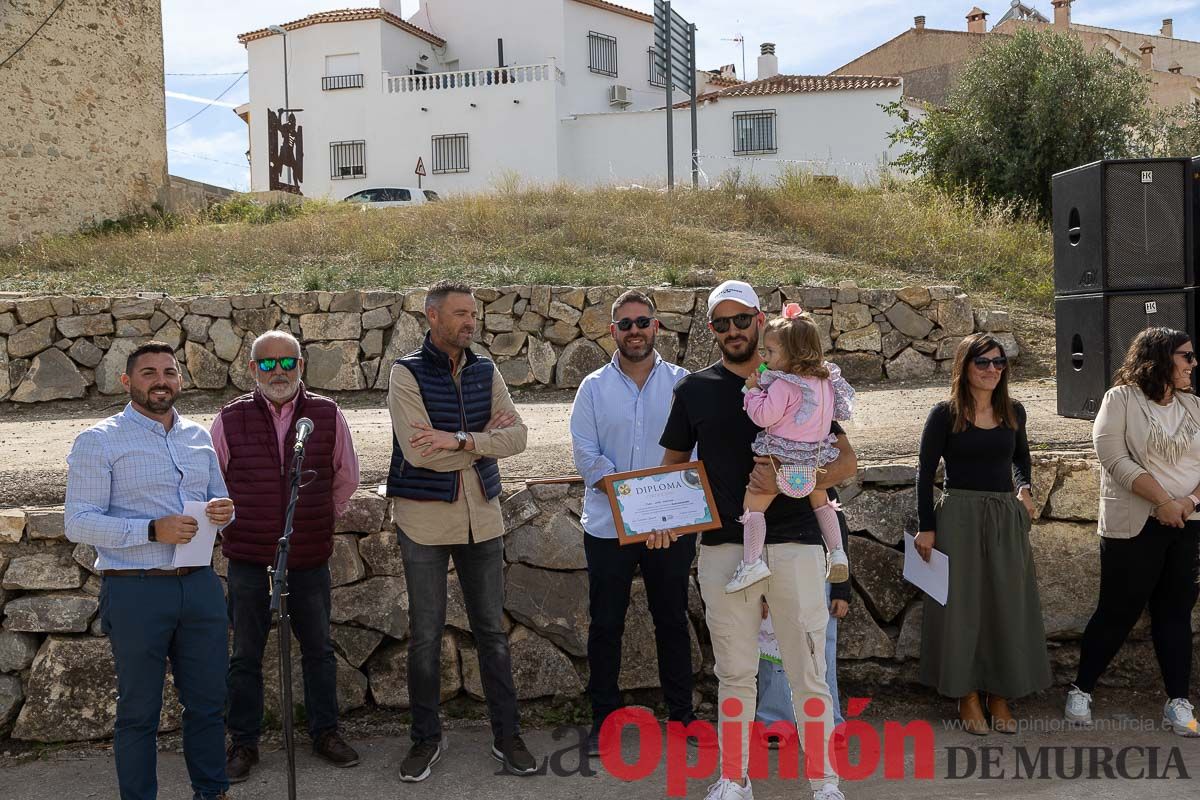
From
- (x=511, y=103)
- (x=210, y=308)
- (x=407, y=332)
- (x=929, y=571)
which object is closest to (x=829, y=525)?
(x=929, y=571)

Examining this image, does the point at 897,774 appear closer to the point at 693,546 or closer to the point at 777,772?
the point at 777,772

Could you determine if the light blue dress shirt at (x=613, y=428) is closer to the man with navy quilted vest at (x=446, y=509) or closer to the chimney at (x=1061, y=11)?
the man with navy quilted vest at (x=446, y=509)

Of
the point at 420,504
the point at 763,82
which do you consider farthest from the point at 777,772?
the point at 763,82

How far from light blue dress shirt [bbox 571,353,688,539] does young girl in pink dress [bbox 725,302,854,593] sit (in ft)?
2.67

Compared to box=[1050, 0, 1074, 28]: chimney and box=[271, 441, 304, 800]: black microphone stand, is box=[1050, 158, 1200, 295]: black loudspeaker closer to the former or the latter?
box=[271, 441, 304, 800]: black microphone stand

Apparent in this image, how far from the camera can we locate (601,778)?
4.43 meters

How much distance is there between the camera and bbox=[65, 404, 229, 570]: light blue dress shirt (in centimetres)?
385

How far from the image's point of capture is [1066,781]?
14.1 feet

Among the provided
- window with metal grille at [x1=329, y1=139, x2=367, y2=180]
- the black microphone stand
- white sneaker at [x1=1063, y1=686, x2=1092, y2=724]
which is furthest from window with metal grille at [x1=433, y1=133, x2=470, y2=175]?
the black microphone stand

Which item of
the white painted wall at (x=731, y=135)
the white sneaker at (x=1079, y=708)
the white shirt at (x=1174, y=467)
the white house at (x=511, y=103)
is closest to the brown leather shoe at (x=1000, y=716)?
the white sneaker at (x=1079, y=708)

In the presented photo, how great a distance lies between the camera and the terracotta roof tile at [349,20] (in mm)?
34344

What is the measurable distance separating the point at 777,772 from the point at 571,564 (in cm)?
144

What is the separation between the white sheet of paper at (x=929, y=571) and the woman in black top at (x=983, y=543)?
54 mm

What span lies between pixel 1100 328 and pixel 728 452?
3190 millimetres
